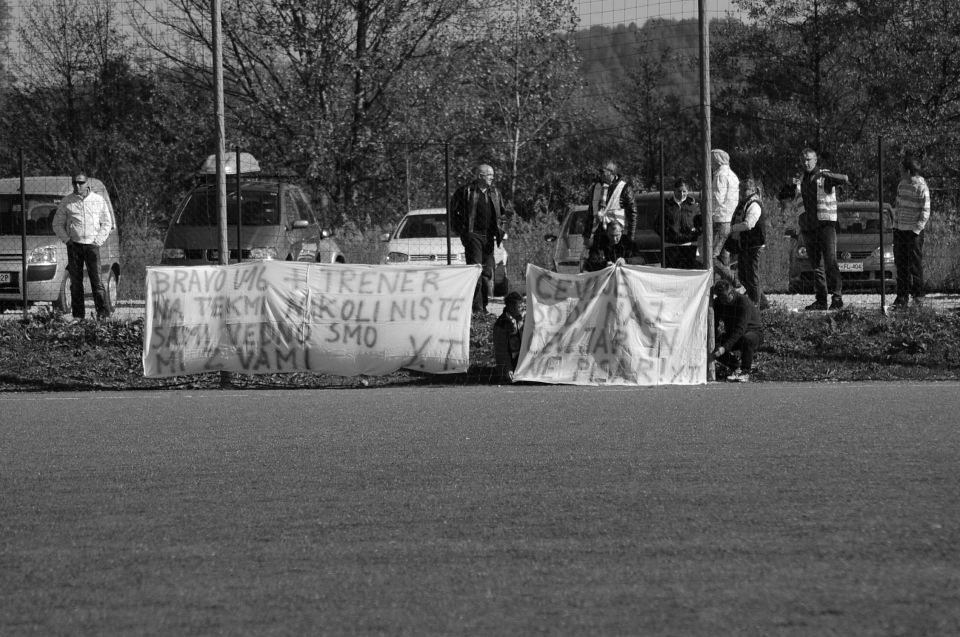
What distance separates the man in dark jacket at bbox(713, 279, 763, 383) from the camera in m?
13.6

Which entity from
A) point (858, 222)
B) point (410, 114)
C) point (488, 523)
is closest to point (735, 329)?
point (488, 523)

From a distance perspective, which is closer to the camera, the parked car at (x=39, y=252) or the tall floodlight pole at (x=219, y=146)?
the tall floodlight pole at (x=219, y=146)

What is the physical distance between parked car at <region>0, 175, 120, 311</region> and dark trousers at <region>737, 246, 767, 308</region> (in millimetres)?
8278

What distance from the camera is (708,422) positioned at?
31.8 feet

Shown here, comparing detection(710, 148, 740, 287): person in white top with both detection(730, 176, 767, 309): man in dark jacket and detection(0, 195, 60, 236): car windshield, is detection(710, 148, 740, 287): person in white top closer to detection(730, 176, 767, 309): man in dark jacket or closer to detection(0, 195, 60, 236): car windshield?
detection(730, 176, 767, 309): man in dark jacket

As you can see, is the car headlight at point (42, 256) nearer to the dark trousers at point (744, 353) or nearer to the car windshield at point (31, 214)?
the car windshield at point (31, 214)

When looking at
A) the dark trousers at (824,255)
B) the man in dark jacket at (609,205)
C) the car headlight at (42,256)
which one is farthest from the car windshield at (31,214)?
the dark trousers at (824,255)

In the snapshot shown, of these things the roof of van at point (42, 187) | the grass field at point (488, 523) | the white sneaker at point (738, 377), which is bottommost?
the grass field at point (488, 523)

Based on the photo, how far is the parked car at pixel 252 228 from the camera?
18766 mm

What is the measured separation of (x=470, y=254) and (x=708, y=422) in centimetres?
687

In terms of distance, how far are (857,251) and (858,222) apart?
3.78 feet

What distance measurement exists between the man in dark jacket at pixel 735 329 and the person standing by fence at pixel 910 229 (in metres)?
3.02

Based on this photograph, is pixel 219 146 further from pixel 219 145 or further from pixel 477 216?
pixel 477 216

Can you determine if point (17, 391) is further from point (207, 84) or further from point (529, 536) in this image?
point (207, 84)
